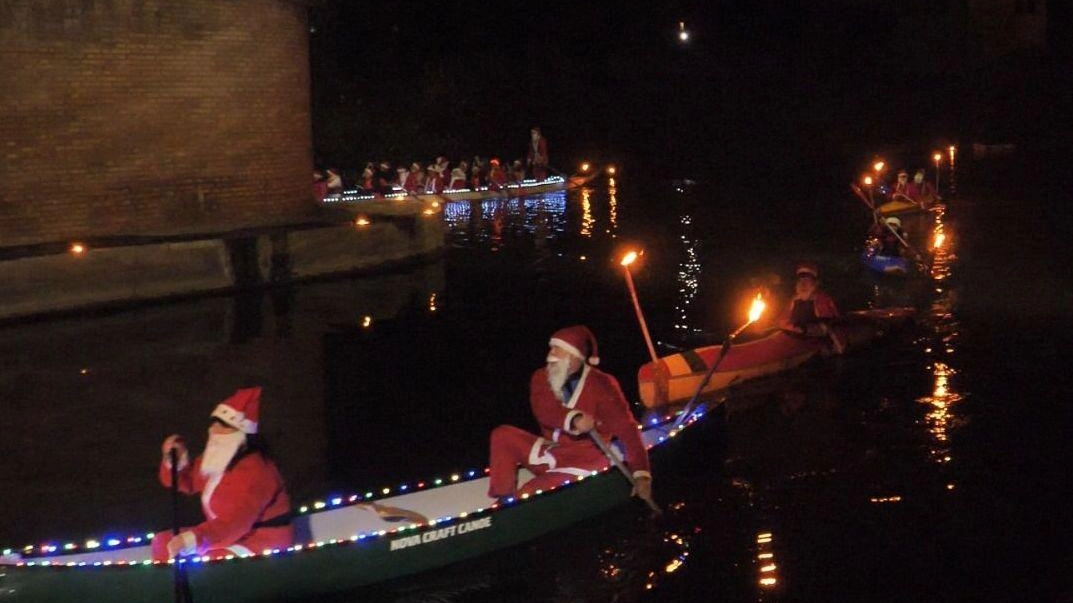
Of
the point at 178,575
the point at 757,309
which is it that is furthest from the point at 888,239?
the point at 178,575

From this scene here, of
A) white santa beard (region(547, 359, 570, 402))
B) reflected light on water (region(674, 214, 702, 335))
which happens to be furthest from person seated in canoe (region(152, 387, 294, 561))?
reflected light on water (region(674, 214, 702, 335))

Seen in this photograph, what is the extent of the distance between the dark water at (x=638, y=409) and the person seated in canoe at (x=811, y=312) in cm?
37

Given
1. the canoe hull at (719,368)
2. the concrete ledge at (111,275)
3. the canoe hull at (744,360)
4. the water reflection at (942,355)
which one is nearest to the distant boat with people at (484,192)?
the concrete ledge at (111,275)

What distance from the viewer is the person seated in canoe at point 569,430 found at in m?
8.41

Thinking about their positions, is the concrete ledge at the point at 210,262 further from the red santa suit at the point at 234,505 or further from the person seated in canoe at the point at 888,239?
the red santa suit at the point at 234,505

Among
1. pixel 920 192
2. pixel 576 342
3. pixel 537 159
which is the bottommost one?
pixel 576 342

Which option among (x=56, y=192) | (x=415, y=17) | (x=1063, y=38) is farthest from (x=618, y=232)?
(x=1063, y=38)

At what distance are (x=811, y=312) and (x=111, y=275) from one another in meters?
8.64

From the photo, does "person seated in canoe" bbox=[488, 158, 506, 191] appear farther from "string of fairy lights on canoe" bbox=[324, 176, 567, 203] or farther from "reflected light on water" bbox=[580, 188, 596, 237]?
"reflected light on water" bbox=[580, 188, 596, 237]

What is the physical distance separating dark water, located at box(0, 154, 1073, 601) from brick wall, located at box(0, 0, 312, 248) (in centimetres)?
204

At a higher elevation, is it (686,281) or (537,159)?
(537,159)

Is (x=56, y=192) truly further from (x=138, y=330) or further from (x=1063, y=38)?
(x=1063, y=38)

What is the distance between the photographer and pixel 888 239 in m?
19.8

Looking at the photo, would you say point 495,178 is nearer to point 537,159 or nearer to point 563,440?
point 537,159
